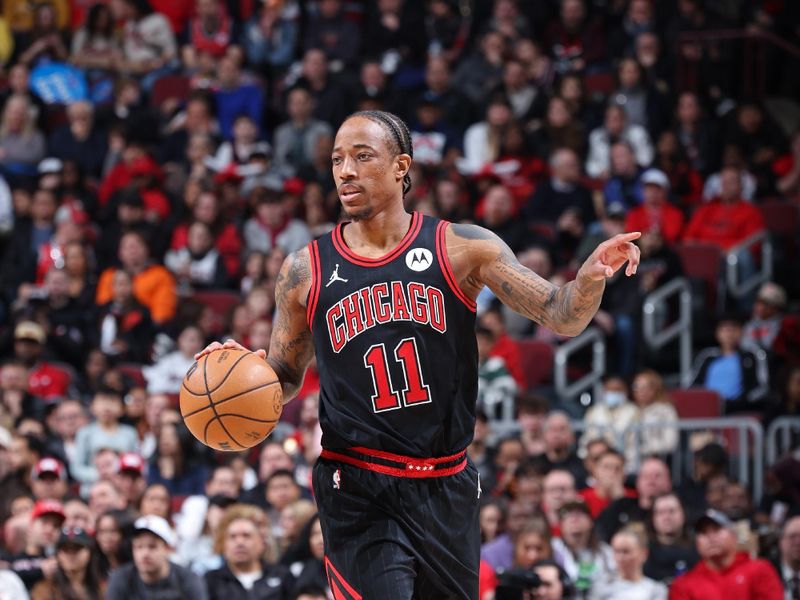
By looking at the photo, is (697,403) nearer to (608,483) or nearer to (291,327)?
(608,483)

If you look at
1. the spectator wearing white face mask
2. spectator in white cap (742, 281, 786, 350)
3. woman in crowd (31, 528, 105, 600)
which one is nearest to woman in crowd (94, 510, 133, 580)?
woman in crowd (31, 528, 105, 600)

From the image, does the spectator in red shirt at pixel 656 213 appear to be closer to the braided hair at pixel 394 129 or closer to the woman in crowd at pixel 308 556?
the woman in crowd at pixel 308 556

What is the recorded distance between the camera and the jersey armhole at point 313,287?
560cm

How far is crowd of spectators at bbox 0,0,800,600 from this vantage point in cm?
1030

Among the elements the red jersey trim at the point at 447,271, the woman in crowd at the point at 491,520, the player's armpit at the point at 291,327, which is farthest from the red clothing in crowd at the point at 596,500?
the red jersey trim at the point at 447,271

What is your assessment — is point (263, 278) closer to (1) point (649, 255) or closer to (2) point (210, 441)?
(1) point (649, 255)

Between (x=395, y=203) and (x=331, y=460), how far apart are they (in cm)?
96

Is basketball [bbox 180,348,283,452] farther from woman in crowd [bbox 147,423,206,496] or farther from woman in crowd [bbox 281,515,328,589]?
woman in crowd [bbox 147,423,206,496]

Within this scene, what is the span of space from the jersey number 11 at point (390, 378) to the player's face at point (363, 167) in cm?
51

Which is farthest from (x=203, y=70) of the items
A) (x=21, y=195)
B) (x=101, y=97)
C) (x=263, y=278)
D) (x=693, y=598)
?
(x=693, y=598)

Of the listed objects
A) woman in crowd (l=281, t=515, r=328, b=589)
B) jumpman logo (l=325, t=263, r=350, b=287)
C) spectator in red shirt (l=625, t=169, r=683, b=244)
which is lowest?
woman in crowd (l=281, t=515, r=328, b=589)

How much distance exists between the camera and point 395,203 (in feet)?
18.5

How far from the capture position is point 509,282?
5.49 meters

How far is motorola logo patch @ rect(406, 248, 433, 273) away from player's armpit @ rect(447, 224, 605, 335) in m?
0.08
